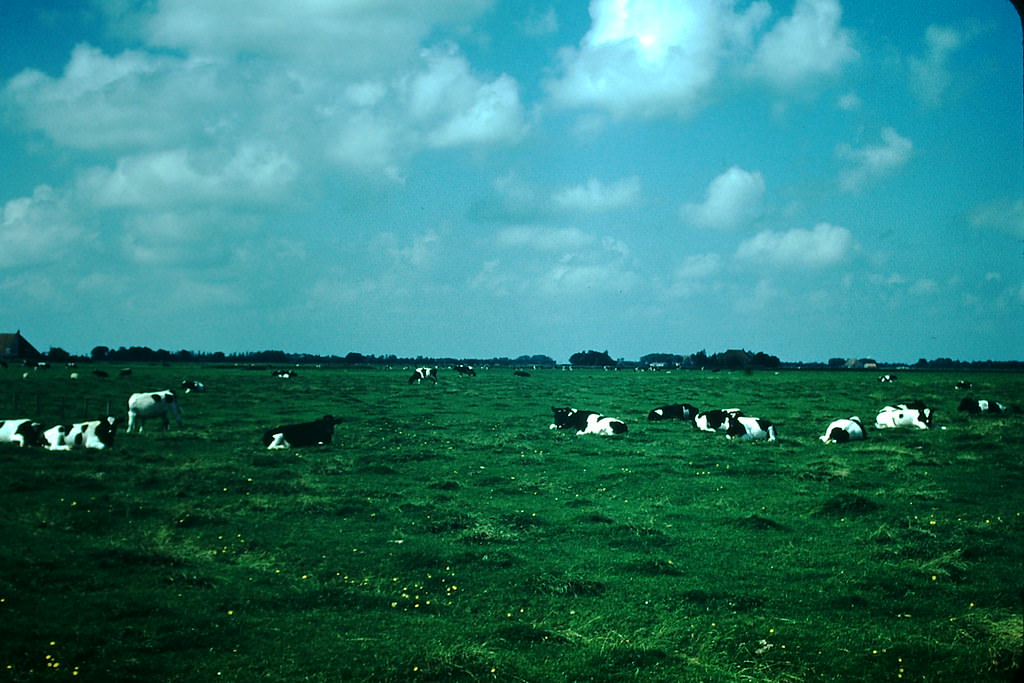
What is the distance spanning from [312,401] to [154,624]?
3454cm

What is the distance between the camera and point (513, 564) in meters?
11.0

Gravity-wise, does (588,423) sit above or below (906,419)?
below

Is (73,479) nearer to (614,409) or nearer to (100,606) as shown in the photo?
(100,606)

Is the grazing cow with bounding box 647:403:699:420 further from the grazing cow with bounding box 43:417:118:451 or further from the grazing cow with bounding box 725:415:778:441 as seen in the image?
the grazing cow with bounding box 43:417:118:451

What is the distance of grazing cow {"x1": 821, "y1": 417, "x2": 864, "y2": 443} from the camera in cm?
2383

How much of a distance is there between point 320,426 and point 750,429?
1586cm

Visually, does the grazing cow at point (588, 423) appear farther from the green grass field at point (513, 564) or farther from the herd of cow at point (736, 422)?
the green grass field at point (513, 564)

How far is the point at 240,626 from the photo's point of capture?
8.48 metres

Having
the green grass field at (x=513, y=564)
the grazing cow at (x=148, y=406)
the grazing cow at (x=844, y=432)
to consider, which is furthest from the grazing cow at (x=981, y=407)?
the grazing cow at (x=148, y=406)

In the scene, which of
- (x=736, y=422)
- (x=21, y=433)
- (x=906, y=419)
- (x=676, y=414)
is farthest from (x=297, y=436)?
(x=906, y=419)

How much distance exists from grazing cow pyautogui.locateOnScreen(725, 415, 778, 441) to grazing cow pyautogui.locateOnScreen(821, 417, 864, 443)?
70.9 inches

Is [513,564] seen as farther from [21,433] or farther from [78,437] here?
[21,433]

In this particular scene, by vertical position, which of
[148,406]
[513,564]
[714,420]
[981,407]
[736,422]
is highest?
[981,407]

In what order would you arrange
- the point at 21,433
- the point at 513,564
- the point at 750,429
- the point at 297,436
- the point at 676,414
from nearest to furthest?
the point at 513,564
the point at 21,433
the point at 297,436
the point at 750,429
the point at 676,414
